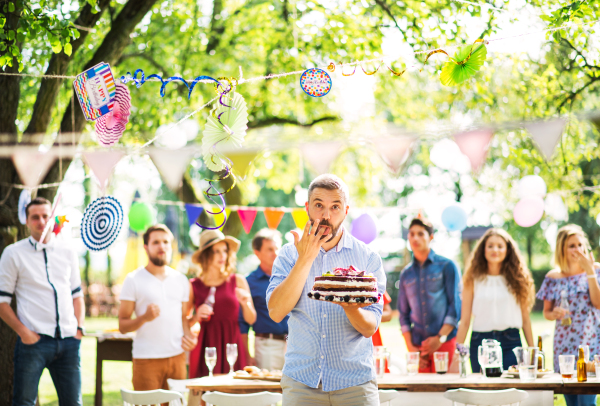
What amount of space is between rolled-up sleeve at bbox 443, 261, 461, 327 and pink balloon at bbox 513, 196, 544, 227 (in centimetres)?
224

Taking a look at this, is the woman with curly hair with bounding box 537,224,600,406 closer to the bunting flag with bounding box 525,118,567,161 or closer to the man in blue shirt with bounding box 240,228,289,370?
the bunting flag with bounding box 525,118,567,161

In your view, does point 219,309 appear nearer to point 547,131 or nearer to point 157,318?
point 157,318

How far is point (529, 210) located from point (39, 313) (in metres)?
5.58

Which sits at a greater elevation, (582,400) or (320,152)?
(320,152)

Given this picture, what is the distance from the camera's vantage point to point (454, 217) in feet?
24.8

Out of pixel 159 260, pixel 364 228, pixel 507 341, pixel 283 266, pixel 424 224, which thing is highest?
pixel 364 228

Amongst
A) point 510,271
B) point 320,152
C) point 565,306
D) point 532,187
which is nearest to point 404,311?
point 510,271

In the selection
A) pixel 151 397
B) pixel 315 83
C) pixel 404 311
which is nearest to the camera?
pixel 151 397

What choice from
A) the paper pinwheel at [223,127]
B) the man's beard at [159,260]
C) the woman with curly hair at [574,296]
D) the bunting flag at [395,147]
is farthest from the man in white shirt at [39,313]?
the woman with curly hair at [574,296]

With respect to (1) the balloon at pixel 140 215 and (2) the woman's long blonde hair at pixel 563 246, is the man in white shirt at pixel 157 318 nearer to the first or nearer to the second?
(1) the balloon at pixel 140 215

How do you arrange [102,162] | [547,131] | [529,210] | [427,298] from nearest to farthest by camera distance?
[547,131] < [427,298] < [102,162] < [529,210]

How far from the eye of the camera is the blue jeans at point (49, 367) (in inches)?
192

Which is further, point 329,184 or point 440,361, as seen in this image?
point 440,361

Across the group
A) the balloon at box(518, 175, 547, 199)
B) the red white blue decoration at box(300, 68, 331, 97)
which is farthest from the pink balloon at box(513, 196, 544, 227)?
the red white blue decoration at box(300, 68, 331, 97)
